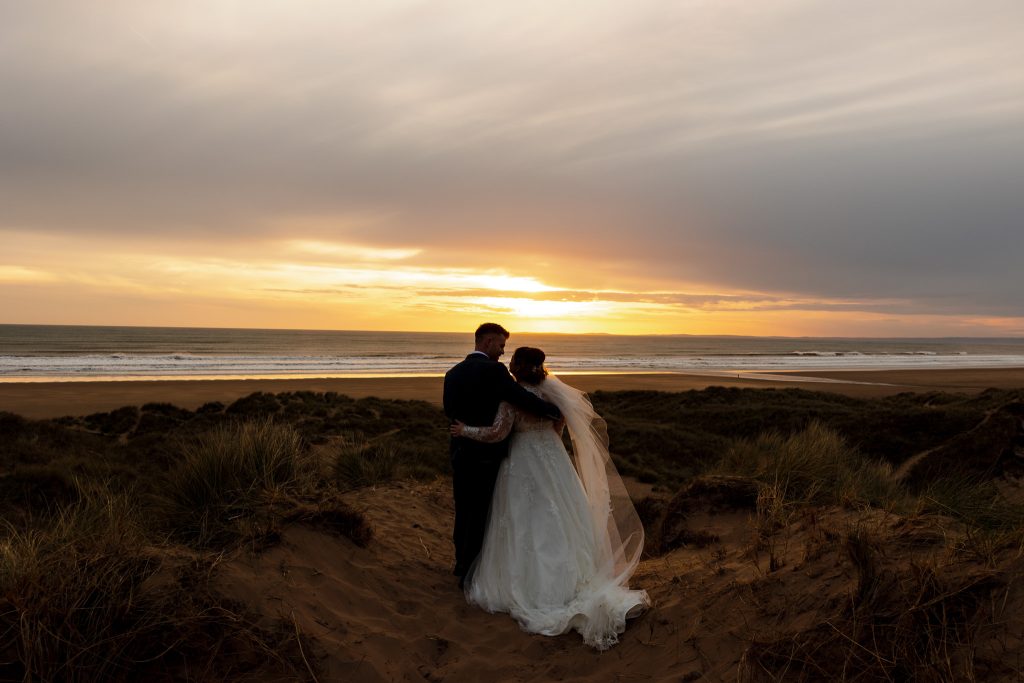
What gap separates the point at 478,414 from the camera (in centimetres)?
598

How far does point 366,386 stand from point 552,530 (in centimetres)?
2584

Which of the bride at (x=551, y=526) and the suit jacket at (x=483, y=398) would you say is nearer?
the bride at (x=551, y=526)

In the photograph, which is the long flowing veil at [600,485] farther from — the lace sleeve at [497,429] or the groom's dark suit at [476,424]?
the lace sleeve at [497,429]

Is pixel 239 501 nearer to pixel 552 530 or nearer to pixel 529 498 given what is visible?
pixel 529 498

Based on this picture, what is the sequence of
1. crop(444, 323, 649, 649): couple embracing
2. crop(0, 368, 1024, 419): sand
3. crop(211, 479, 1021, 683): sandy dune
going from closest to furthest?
crop(211, 479, 1021, 683): sandy dune < crop(444, 323, 649, 649): couple embracing < crop(0, 368, 1024, 419): sand

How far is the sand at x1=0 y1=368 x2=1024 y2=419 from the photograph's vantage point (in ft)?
74.7

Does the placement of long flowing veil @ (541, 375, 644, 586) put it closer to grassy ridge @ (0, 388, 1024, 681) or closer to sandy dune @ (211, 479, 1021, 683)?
sandy dune @ (211, 479, 1021, 683)

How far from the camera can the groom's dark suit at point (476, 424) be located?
5.82 meters

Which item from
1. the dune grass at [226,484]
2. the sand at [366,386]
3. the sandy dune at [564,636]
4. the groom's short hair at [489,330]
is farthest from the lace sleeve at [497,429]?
the sand at [366,386]

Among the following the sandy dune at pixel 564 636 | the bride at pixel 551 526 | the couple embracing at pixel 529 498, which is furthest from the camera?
the couple embracing at pixel 529 498

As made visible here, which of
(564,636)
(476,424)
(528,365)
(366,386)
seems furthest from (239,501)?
(366,386)

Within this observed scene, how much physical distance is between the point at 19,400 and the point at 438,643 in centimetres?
2384

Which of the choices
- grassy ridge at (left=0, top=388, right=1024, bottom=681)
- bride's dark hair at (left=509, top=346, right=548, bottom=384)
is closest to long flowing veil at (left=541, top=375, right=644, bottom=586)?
bride's dark hair at (left=509, top=346, right=548, bottom=384)

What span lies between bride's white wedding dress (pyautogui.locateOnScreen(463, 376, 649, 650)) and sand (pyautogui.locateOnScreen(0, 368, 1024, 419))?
1813 cm
